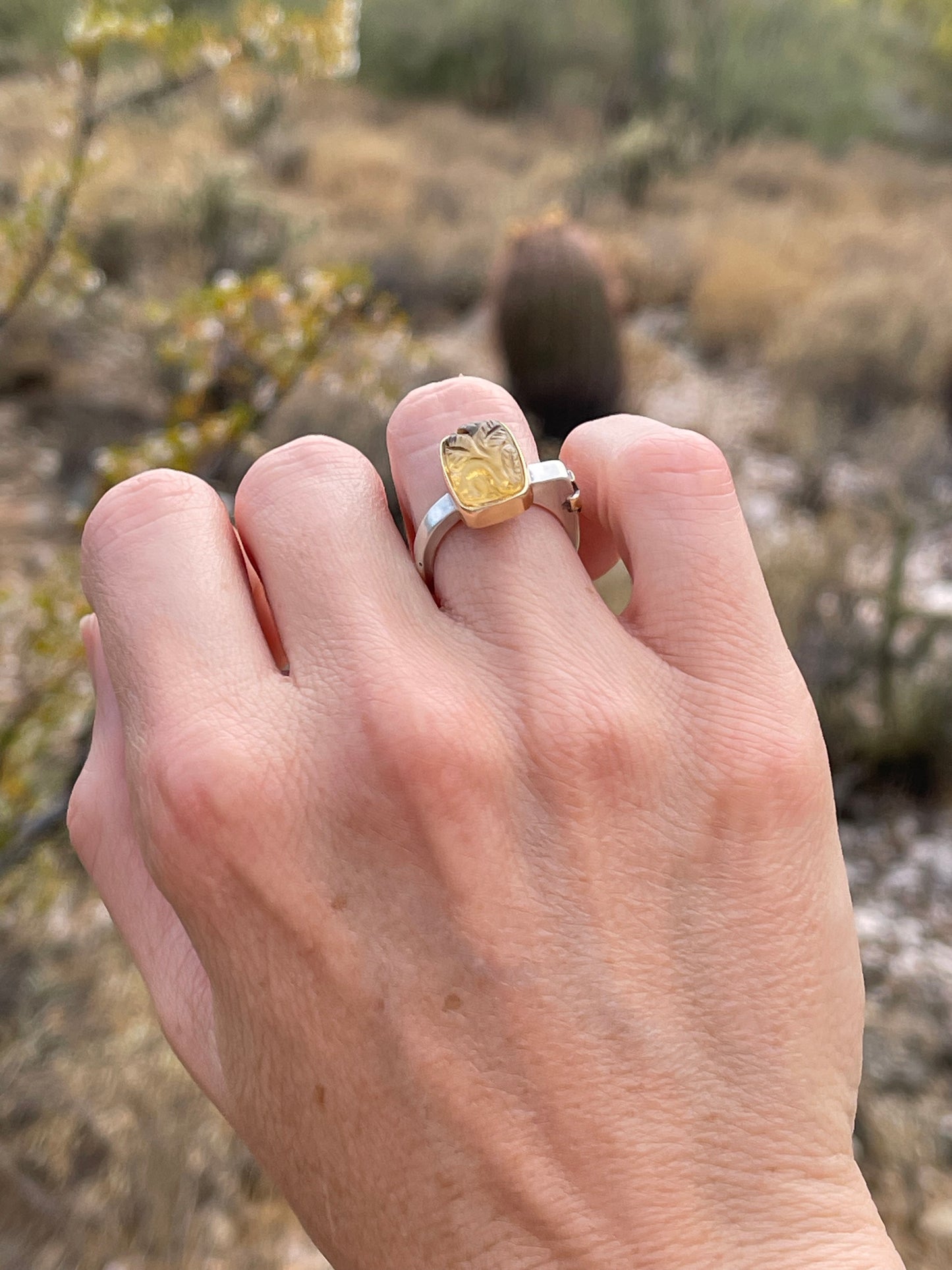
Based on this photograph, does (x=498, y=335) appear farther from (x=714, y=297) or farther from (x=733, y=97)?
(x=733, y=97)

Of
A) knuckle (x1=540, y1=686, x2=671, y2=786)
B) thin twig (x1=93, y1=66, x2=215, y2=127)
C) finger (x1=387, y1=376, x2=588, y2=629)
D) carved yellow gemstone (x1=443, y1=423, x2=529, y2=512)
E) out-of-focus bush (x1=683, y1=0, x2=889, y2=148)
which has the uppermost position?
thin twig (x1=93, y1=66, x2=215, y2=127)

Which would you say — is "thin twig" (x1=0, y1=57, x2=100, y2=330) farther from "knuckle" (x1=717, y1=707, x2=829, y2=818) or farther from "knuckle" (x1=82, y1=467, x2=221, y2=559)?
"knuckle" (x1=717, y1=707, x2=829, y2=818)

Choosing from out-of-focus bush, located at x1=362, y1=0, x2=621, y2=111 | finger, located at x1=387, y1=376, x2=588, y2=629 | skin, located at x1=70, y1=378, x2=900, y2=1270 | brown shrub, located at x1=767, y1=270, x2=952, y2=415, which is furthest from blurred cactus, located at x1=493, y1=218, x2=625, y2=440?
out-of-focus bush, located at x1=362, y1=0, x2=621, y2=111

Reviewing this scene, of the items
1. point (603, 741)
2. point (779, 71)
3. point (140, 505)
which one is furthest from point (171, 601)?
point (779, 71)

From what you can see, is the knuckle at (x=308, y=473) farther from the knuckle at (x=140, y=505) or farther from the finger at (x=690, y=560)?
the finger at (x=690, y=560)

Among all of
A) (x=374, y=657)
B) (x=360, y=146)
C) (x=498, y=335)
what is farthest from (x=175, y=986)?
(x=360, y=146)

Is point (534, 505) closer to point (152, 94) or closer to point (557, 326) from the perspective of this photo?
point (152, 94)

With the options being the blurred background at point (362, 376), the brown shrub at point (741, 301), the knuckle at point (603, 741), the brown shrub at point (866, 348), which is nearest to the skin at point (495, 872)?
the knuckle at point (603, 741)
